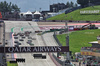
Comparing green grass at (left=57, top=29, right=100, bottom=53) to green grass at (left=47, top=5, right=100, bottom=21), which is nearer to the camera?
green grass at (left=57, top=29, right=100, bottom=53)

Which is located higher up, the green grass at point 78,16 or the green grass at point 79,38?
the green grass at point 79,38

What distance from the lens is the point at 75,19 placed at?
178000 mm

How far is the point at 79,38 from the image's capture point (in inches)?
4793

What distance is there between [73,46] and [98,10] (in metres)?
82.2

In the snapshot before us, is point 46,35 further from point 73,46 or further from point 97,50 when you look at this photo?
point 97,50

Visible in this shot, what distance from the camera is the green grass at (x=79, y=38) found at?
358ft

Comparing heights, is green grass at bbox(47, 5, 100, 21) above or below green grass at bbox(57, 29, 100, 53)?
below

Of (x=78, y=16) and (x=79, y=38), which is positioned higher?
(x=79, y=38)

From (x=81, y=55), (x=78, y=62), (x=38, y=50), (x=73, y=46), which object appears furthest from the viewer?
(x=73, y=46)

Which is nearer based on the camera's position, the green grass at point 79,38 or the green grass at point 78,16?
the green grass at point 79,38

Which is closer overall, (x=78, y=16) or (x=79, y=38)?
(x=79, y=38)

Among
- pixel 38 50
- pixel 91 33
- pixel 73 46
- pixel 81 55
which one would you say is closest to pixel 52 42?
pixel 73 46

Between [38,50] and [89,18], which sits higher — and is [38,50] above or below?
above

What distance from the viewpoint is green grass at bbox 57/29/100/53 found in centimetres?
10902
